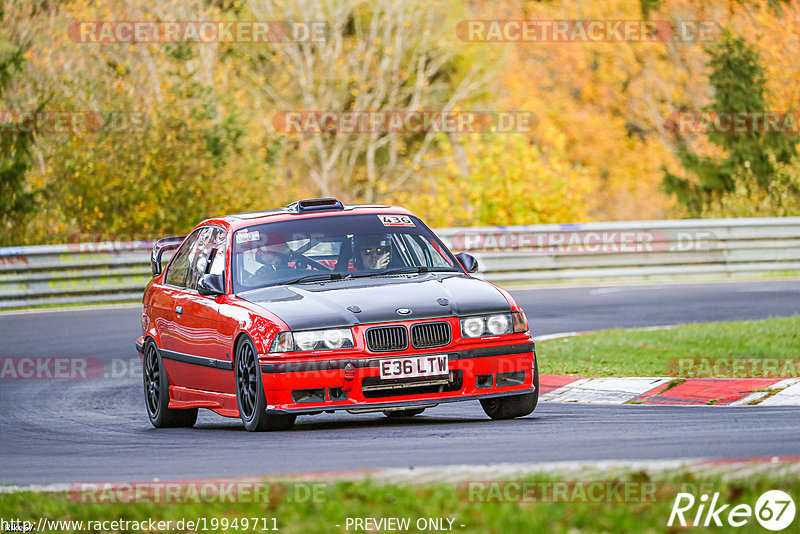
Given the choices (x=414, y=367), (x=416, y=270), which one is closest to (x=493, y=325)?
(x=414, y=367)

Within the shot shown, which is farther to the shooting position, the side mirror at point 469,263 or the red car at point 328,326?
the side mirror at point 469,263

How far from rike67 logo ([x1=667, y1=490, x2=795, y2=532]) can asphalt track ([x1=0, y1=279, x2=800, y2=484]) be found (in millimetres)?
1333

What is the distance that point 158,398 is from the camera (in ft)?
36.4

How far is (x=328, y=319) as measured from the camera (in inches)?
361

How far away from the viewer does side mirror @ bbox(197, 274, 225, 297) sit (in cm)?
1026

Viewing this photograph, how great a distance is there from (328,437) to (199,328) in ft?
5.96

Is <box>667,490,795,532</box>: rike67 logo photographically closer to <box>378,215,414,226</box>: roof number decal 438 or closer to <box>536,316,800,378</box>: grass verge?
<box>378,215,414,226</box>: roof number decal 438

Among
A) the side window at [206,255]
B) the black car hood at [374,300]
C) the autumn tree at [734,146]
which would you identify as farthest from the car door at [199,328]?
the autumn tree at [734,146]

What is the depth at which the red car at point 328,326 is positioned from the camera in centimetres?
912

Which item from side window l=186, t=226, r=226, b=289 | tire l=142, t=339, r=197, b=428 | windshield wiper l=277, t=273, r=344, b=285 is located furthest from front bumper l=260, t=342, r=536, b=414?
tire l=142, t=339, r=197, b=428

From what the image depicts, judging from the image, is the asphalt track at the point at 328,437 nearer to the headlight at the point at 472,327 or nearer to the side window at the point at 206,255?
the headlight at the point at 472,327

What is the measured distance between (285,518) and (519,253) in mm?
18470

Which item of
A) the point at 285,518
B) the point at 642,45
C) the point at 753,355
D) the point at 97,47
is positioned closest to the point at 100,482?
the point at 285,518

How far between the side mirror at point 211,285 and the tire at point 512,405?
7.06 ft
